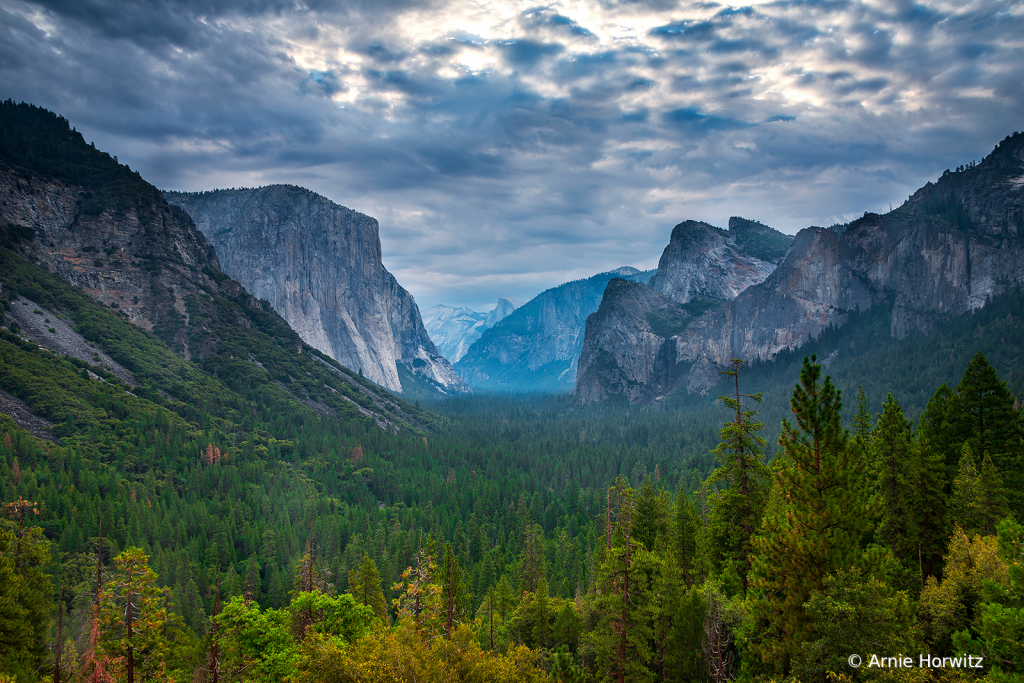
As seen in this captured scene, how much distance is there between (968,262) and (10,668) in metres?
226

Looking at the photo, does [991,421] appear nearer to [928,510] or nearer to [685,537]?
[928,510]

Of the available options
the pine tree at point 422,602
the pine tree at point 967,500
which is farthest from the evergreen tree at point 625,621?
the pine tree at point 967,500

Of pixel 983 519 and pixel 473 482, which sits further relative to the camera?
pixel 473 482

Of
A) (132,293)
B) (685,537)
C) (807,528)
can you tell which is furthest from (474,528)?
(132,293)

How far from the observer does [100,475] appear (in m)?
84.6

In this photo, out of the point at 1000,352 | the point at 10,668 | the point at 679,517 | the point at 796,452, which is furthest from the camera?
the point at 1000,352

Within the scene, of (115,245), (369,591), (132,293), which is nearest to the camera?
(369,591)

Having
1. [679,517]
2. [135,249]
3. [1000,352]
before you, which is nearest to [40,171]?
[135,249]

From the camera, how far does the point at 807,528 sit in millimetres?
19984

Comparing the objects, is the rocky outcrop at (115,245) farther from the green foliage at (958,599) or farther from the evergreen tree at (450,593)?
the green foliage at (958,599)

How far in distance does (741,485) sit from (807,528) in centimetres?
824

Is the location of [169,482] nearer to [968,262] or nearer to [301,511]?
[301,511]

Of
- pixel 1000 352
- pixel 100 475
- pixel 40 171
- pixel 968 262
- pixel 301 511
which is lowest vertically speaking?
pixel 301 511

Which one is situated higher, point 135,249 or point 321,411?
point 135,249
